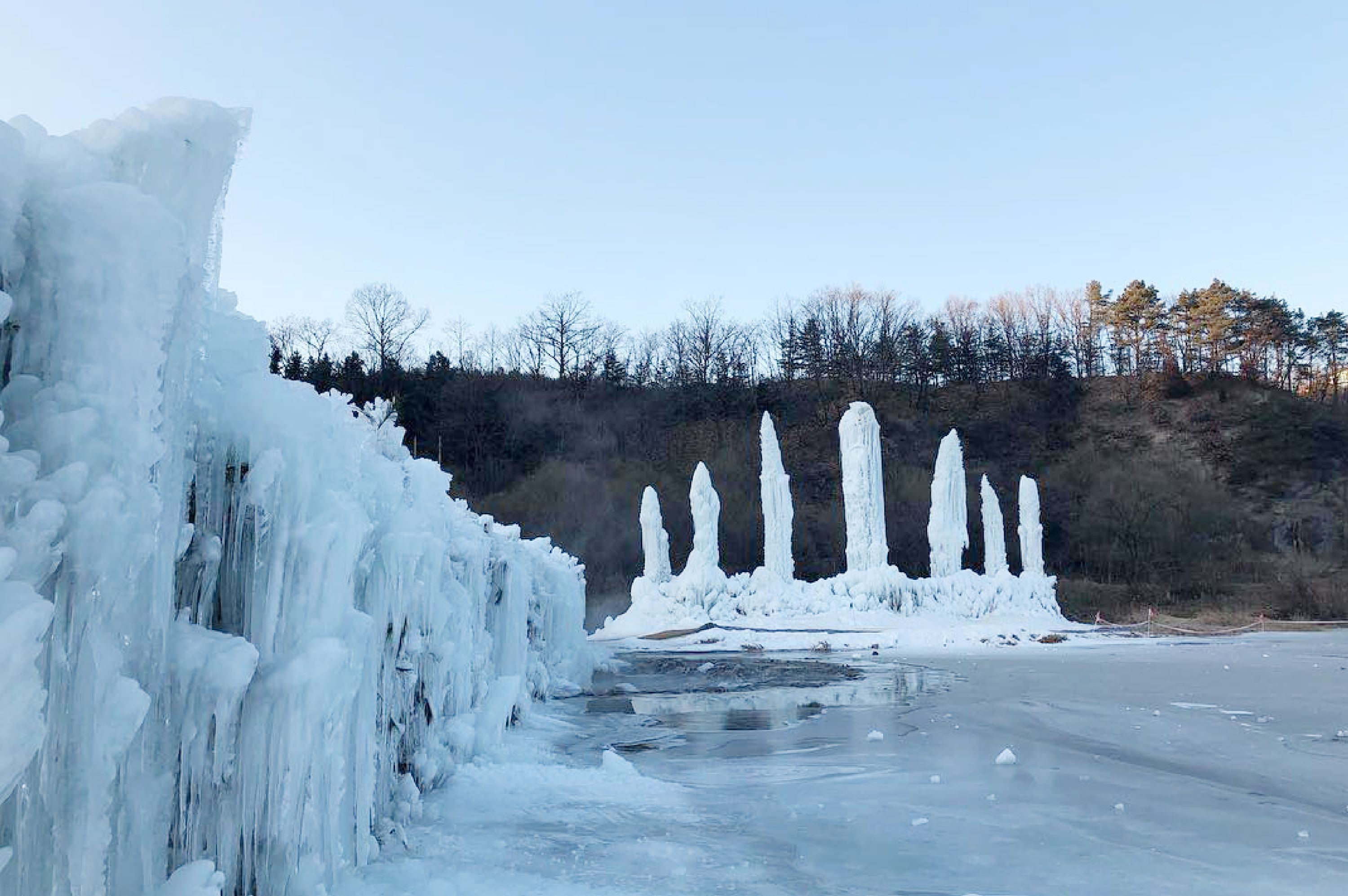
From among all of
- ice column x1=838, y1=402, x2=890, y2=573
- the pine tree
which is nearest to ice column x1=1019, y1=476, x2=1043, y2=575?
ice column x1=838, y1=402, x2=890, y2=573

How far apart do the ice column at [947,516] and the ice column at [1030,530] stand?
8.29ft

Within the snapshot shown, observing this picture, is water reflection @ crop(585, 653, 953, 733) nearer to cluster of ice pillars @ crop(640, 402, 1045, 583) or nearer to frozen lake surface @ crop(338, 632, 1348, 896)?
frozen lake surface @ crop(338, 632, 1348, 896)

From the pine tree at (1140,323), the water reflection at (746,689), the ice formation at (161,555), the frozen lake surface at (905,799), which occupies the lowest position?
the water reflection at (746,689)

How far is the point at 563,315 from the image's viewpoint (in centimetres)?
5659

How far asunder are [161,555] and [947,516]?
2742cm

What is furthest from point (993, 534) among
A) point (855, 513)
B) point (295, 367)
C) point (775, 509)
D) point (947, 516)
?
point (295, 367)

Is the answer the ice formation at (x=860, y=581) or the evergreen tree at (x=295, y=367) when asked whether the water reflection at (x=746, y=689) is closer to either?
the ice formation at (x=860, y=581)

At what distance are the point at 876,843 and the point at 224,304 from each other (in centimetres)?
417

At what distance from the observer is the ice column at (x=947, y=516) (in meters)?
28.1

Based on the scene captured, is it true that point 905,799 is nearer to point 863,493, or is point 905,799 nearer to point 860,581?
point 860,581

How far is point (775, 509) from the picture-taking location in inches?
1119

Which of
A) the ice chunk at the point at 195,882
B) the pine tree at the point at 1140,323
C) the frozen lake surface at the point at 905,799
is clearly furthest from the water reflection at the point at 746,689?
the pine tree at the point at 1140,323

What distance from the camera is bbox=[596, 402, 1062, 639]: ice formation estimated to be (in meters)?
25.8

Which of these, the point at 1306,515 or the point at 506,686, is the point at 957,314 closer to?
the point at 1306,515
